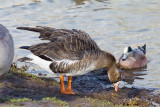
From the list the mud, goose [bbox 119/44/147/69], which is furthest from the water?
the mud

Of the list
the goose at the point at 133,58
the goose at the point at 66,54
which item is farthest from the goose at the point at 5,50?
the goose at the point at 133,58

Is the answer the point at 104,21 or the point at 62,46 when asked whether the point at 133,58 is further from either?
the point at 62,46

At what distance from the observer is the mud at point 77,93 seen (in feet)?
22.4

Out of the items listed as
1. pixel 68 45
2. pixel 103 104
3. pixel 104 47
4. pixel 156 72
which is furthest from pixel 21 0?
pixel 103 104

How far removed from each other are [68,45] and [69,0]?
11621mm

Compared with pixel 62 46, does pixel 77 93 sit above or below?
below

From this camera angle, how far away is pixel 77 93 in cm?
819

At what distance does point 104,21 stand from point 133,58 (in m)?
3.85

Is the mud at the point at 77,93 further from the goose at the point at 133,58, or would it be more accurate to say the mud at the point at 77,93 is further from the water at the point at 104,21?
the goose at the point at 133,58

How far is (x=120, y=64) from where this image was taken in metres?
11.9

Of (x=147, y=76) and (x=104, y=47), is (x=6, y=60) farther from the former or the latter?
(x=104, y=47)

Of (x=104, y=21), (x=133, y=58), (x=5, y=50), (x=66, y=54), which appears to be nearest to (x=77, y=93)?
(x=66, y=54)

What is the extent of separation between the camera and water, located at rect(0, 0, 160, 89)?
1273cm

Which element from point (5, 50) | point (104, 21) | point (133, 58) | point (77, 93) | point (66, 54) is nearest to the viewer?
point (5, 50)
